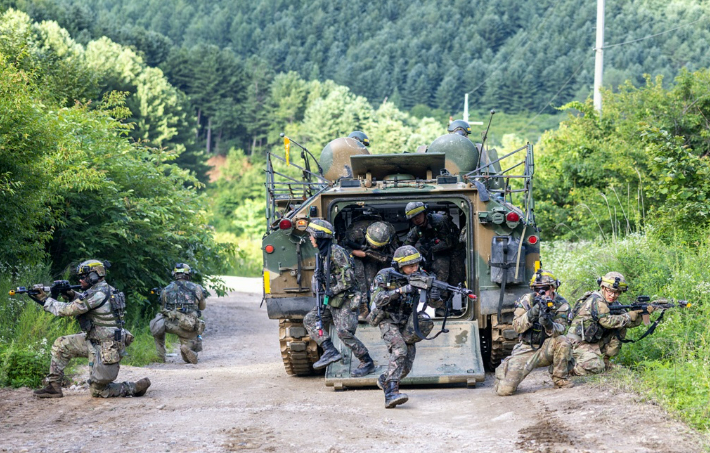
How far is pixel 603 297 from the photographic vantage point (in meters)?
9.50

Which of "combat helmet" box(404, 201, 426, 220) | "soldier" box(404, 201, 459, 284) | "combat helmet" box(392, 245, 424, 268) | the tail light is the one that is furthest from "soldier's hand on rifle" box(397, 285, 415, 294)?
"soldier" box(404, 201, 459, 284)

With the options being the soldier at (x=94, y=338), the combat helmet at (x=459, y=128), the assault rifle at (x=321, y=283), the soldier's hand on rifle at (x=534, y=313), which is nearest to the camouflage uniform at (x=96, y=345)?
the soldier at (x=94, y=338)

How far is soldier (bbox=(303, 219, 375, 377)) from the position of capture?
9.68 m

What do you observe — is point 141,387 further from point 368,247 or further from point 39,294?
point 368,247

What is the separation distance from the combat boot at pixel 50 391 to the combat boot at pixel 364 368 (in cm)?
293

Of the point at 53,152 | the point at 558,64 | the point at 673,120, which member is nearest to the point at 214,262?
the point at 53,152

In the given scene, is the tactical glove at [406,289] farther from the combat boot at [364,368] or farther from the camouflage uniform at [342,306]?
the combat boot at [364,368]

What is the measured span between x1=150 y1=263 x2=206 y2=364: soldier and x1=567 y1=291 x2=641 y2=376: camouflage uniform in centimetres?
580

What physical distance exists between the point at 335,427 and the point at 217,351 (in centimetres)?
800

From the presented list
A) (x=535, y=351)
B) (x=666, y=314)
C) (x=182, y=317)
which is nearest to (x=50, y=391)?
(x=182, y=317)

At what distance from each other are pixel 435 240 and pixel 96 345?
4.09 m

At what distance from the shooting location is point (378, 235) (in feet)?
33.8

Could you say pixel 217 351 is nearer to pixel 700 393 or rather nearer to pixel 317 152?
pixel 700 393

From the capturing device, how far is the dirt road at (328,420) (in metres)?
6.98
